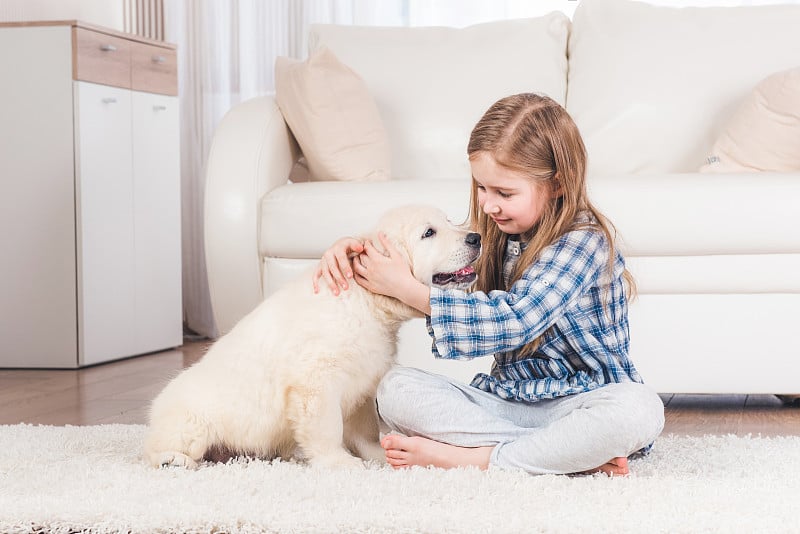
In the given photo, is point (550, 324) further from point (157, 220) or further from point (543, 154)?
point (157, 220)

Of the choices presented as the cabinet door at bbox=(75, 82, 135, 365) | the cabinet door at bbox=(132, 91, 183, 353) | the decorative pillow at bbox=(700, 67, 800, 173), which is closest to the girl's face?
the decorative pillow at bbox=(700, 67, 800, 173)

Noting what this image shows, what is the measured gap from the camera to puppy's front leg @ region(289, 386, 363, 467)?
5.25 feet

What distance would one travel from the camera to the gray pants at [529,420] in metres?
1.54

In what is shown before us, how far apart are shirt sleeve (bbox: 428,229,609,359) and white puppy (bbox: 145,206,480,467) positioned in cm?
8

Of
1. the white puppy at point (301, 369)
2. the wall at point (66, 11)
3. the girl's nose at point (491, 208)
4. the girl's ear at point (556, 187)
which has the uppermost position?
the wall at point (66, 11)

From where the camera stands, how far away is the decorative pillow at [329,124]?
8.86 feet

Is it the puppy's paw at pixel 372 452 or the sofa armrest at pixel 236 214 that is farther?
the sofa armrest at pixel 236 214

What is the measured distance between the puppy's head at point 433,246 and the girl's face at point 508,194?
0.08 m

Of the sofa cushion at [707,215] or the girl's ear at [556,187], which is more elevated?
the girl's ear at [556,187]

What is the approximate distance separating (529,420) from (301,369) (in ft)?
1.40

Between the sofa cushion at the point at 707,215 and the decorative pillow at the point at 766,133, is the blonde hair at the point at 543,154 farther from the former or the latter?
the decorative pillow at the point at 766,133

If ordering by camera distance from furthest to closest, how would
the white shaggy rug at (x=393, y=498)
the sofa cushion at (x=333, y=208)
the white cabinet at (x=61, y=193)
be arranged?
the white cabinet at (x=61, y=193), the sofa cushion at (x=333, y=208), the white shaggy rug at (x=393, y=498)

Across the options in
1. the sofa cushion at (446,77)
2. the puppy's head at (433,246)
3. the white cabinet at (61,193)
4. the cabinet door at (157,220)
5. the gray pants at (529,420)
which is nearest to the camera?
the gray pants at (529,420)

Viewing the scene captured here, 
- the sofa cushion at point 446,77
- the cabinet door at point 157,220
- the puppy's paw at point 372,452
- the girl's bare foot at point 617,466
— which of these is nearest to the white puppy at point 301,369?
the puppy's paw at point 372,452
